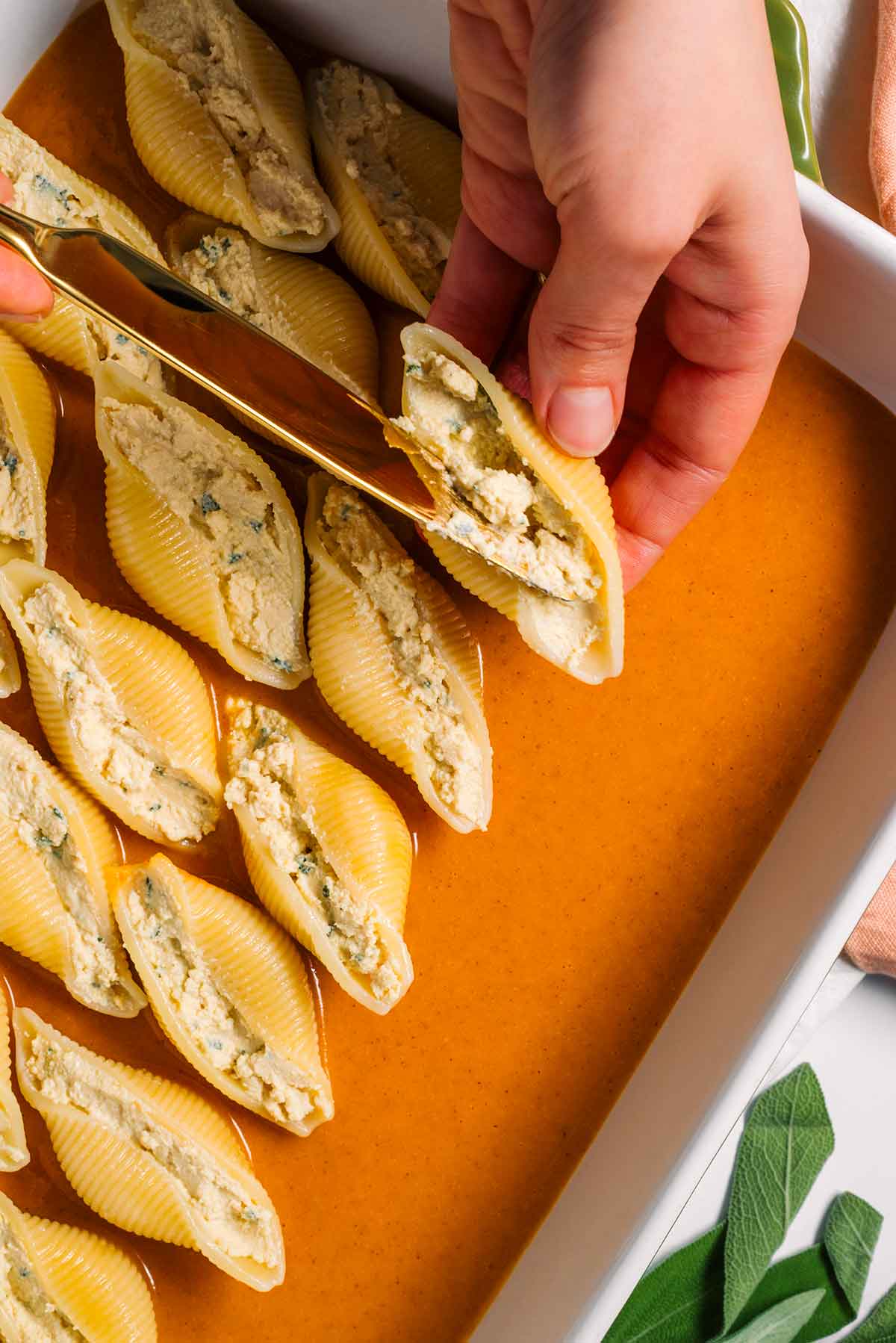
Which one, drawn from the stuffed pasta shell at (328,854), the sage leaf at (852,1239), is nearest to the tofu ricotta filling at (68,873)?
the stuffed pasta shell at (328,854)

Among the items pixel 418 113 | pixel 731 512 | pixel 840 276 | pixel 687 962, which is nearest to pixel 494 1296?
pixel 687 962

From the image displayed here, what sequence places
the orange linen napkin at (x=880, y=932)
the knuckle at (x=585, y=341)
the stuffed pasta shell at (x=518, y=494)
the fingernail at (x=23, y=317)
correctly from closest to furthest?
1. the knuckle at (x=585, y=341)
2. the stuffed pasta shell at (x=518, y=494)
3. the fingernail at (x=23, y=317)
4. the orange linen napkin at (x=880, y=932)

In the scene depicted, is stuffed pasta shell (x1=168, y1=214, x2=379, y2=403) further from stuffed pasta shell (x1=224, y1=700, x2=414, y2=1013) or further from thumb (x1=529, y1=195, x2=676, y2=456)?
stuffed pasta shell (x1=224, y1=700, x2=414, y2=1013)

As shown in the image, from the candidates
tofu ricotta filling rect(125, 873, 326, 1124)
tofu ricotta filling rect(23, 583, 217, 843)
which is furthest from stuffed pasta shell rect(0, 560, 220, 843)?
tofu ricotta filling rect(125, 873, 326, 1124)

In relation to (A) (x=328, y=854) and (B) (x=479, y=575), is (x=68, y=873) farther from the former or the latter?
(B) (x=479, y=575)

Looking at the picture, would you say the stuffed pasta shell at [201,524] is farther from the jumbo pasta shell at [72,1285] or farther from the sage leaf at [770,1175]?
the sage leaf at [770,1175]

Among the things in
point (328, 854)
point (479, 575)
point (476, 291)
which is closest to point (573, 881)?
point (328, 854)
